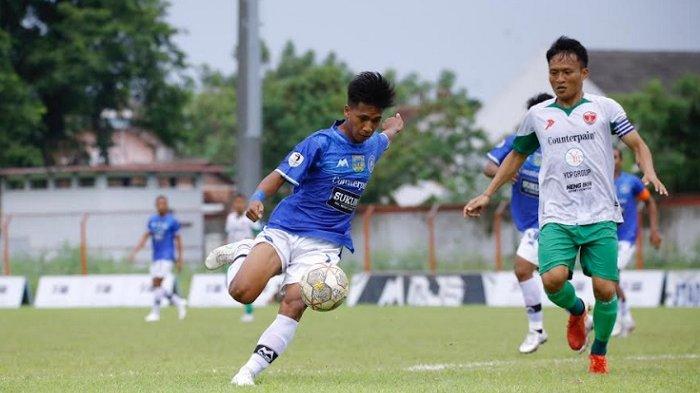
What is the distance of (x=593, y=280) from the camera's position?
1023 cm

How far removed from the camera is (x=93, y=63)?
4675 centimetres

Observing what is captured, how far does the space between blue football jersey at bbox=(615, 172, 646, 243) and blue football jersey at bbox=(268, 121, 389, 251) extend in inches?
273

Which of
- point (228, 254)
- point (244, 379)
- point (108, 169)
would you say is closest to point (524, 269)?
point (228, 254)

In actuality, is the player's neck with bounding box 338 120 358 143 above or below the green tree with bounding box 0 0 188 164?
above

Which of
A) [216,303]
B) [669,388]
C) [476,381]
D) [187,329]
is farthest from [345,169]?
[216,303]

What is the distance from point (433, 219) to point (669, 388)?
22.8 metres

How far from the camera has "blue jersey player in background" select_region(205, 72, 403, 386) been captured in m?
9.71

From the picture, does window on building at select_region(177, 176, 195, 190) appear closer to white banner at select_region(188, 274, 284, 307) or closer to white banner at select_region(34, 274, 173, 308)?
white banner at select_region(34, 274, 173, 308)

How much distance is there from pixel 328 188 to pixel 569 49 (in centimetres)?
215

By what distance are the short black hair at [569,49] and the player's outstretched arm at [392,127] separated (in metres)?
1.54

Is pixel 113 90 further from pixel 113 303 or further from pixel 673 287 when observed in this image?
pixel 673 287

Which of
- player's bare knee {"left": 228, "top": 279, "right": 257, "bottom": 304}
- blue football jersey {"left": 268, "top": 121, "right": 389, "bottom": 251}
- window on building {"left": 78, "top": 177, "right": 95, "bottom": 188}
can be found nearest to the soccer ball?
player's bare knee {"left": 228, "top": 279, "right": 257, "bottom": 304}

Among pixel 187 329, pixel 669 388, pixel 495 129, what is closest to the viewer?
pixel 669 388

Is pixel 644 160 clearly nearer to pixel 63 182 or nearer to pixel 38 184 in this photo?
pixel 63 182
